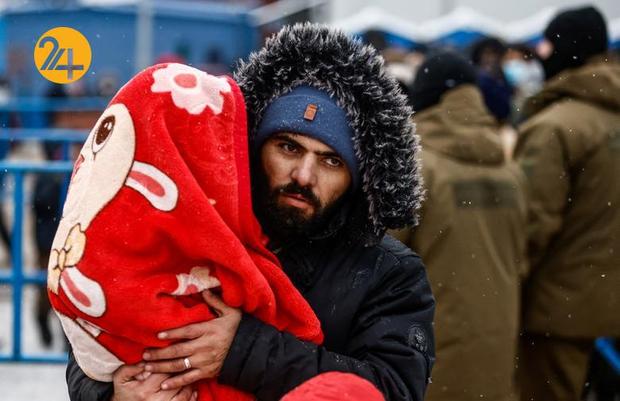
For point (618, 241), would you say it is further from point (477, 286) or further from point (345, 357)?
point (345, 357)

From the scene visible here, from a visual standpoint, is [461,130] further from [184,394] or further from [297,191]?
[184,394]

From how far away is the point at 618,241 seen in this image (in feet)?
13.4

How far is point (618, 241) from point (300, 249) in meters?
2.52

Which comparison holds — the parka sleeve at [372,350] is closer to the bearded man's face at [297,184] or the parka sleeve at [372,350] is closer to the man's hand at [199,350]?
the man's hand at [199,350]

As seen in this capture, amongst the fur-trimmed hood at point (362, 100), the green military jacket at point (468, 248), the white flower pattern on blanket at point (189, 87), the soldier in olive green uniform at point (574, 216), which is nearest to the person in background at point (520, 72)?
the soldier in olive green uniform at point (574, 216)

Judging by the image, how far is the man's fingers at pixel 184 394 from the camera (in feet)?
5.90

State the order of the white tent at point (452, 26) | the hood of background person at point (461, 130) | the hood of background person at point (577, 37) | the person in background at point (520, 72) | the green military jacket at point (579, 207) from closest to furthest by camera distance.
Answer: the hood of background person at point (461, 130) < the green military jacket at point (579, 207) < the hood of background person at point (577, 37) < the person in background at point (520, 72) < the white tent at point (452, 26)

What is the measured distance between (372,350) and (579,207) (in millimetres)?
2523

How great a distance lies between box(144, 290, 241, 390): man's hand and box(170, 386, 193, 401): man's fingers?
0.02m

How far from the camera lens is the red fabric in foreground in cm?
157

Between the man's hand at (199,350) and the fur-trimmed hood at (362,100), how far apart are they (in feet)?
1.44

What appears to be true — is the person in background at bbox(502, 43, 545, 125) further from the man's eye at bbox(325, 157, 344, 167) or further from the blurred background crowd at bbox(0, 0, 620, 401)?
the man's eye at bbox(325, 157, 344, 167)

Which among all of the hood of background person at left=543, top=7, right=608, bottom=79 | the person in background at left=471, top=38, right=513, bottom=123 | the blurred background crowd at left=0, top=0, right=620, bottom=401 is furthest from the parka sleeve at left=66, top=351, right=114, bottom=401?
the person in background at left=471, top=38, right=513, bottom=123

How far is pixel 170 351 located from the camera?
1.76 meters
